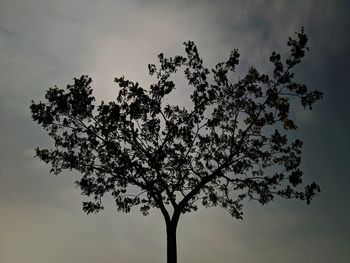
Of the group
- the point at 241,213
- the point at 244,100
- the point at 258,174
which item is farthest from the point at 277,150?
the point at 241,213

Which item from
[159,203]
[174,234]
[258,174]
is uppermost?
[258,174]

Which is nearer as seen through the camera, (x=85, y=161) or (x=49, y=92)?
(x=49, y=92)

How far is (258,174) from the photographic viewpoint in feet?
74.6

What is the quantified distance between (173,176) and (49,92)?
9.09 meters

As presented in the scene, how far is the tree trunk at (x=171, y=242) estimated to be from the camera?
2039cm

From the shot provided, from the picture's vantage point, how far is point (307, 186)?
21.0 m

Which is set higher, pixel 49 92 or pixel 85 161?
pixel 49 92

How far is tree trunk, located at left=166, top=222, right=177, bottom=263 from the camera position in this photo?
20391 mm

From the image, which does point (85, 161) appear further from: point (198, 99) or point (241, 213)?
→ point (241, 213)

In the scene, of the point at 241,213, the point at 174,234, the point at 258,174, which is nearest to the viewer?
the point at 174,234

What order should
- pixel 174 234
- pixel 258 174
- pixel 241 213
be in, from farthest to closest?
pixel 241 213 < pixel 258 174 < pixel 174 234

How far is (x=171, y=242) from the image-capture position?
68.1 ft

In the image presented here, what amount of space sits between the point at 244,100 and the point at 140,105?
6.21m

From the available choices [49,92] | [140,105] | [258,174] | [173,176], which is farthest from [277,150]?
[49,92]
